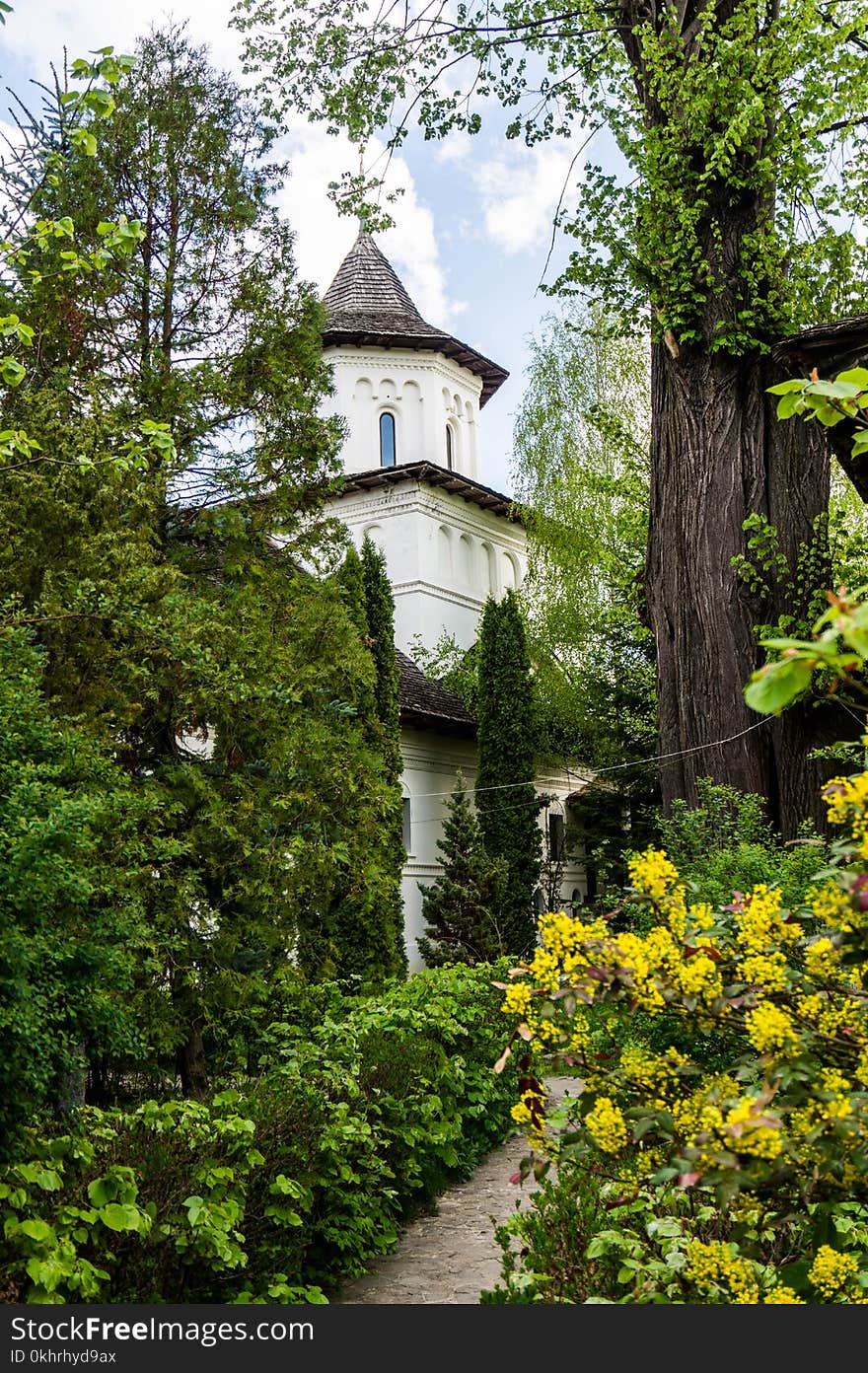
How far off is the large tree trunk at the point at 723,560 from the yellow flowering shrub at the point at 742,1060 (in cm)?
919

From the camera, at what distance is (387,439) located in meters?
28.5

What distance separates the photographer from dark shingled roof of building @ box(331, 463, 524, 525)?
25.6 meters

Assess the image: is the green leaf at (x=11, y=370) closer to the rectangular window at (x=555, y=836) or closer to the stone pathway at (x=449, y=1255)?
the stone pathway at (x=449, y=1255)

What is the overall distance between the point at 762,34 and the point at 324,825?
360 inches

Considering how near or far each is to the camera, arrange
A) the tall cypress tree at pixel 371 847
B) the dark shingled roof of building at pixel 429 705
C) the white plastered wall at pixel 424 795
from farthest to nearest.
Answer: the dark shingled roof of building at pixel 429 705 → the white plastered wall at pixel 424 795 → the tall cypress tree at pixel 371 847

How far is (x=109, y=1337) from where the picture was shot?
143 inches

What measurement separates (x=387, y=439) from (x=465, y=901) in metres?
12.8

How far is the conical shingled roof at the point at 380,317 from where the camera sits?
27.6m

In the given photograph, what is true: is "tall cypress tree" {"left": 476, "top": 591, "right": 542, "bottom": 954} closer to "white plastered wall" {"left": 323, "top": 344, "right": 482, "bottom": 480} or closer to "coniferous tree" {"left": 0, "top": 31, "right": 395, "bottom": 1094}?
"white plastered wall" {"left": 323, "top": 344, "right": 482, "bottom": 480}

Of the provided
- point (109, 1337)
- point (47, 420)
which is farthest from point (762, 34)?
point (109, 1337)

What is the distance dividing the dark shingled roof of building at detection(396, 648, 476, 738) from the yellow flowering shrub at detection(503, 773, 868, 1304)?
19351 mm

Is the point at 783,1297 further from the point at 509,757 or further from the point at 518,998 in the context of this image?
the point at 509,757

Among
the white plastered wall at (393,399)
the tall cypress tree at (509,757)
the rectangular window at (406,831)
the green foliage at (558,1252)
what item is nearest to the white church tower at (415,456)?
the white plastered wall at (393,399)

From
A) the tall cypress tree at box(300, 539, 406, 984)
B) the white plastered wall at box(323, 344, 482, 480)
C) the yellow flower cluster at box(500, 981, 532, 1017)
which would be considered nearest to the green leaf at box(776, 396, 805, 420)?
the yellow flower cluster at box(500, 981, 532, 1017)
